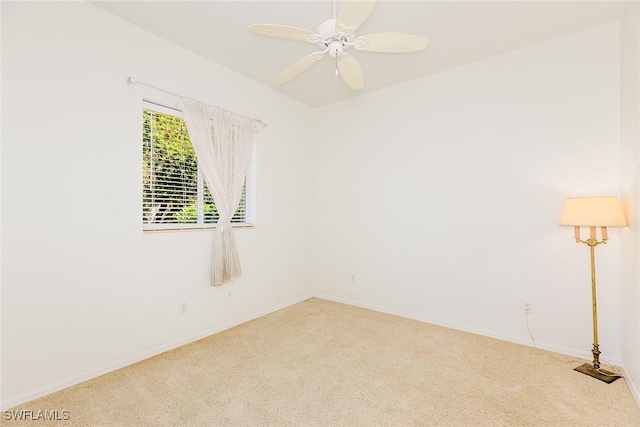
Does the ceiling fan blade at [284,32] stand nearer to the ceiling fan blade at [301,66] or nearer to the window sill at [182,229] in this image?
the ceiling fan blade at [301,66]

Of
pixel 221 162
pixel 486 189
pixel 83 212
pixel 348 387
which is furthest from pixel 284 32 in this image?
pixel 486 189

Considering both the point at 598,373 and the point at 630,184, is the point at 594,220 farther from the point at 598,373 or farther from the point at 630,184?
the point at 598,373

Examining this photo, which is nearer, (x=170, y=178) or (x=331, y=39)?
(x=331, y=39)

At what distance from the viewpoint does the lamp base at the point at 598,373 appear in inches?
90.1

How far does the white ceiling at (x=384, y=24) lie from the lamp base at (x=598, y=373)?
280cm

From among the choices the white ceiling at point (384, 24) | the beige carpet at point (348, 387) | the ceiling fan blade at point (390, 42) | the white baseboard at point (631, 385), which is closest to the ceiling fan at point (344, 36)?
the ceiling fan blade at point (390, 42)

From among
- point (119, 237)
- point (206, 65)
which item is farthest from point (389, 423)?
point (206, 65)

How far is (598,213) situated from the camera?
7.37 ft

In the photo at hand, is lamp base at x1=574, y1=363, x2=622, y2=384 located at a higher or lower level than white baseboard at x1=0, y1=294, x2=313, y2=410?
lower

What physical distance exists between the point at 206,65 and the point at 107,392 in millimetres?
2957

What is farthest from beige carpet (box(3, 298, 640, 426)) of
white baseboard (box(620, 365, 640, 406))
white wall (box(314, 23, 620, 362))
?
white wall (box(314, 23, 620, 362))

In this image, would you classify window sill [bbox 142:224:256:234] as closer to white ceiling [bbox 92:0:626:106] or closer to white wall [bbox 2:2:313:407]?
white wall [bbox 2:2:313:407]

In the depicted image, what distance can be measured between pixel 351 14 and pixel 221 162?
2.04 meters

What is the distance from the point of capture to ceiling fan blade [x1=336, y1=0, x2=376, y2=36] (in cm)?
155
